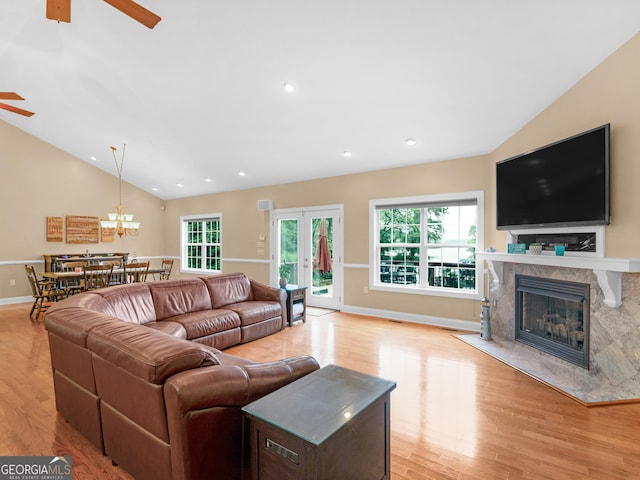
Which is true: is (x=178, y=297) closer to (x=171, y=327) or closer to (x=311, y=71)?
(x=171, y=327)

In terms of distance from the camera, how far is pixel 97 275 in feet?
18.7

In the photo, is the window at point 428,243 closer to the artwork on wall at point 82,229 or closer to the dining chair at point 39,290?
the dining chair at point 39,290

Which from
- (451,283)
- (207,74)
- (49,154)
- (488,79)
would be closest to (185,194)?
(49,154)

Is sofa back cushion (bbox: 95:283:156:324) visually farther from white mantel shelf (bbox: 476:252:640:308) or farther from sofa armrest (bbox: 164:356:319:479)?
white mantel shelf (bbox: 476:252:640:308)

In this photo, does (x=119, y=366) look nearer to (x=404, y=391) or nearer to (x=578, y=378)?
(x=404, y=391)

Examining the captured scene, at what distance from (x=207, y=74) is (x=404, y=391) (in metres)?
4.10

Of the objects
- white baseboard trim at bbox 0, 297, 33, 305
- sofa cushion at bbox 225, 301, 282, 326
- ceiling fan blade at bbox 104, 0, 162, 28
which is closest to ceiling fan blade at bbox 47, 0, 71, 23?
ceiling fan blade at bbox 104, 0, 162, 28

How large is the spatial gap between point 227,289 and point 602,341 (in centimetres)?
432

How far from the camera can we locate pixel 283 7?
9.46 feet

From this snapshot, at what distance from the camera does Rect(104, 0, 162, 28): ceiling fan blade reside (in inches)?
86.8

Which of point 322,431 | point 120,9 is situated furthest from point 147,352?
point 120,9

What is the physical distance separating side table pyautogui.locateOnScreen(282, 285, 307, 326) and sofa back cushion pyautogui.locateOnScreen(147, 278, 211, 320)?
126 cm

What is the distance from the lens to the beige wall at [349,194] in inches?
112

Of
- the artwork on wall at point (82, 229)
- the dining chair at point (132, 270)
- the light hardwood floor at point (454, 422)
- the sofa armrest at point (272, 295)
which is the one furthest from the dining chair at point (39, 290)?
the sofa armrest at point (272, 295)
